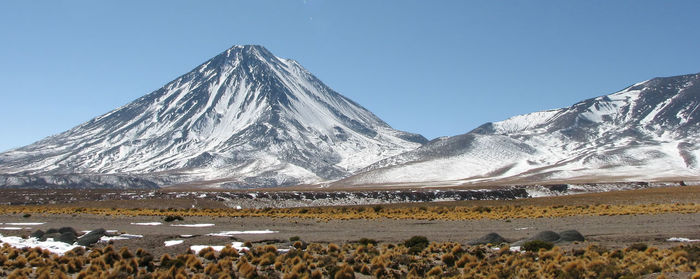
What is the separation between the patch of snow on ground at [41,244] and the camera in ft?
85.0

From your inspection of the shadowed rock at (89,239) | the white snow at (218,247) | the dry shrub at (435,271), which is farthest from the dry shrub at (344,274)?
the shadowed rock at (89,239)

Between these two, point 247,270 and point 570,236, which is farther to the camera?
point 570,236

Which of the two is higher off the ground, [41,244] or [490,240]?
[41,244]

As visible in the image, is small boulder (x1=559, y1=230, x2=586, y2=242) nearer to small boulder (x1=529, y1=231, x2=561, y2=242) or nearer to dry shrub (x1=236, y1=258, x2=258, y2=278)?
small boulder (x1=529, y1=231, x2=561, y2=242)

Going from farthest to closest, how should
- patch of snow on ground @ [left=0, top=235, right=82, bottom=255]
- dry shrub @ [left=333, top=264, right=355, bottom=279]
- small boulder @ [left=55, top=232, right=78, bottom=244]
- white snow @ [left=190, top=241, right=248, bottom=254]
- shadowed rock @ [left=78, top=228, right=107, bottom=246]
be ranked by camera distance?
small boulder @ [left=55, top=232, right=78, bottom=244]
shadowed rock @ [left=78, top=228, right=107, bottom=246]
patch of snow on ground @ [left=0, top=235, right=82, bottom=255]
white snow @ [left=190, top=241, right=248, bottom=254]
dry shrub @ [left=333, top=264, right=355, bottom=279]

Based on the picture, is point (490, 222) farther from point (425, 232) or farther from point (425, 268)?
point (425, 268)

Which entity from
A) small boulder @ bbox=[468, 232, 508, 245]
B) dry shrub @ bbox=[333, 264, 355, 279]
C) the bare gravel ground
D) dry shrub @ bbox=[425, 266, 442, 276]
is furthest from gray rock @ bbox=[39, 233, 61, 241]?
small boulder @ bbox=[468, 232, 508, 245]

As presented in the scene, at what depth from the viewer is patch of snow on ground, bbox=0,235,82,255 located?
25922 mm

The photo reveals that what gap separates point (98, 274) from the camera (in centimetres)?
1845

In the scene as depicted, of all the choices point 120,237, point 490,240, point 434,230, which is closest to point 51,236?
point 120,237

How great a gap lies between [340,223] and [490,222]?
1170 cm

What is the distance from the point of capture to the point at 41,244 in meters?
28.0

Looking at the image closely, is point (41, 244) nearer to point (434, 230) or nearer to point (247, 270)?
point (247, 270)

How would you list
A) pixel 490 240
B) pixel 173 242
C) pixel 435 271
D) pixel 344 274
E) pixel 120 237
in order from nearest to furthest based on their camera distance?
1. pixel 344 274
2. pixel 435 271
3. pixel 490 240
4. pixel 173 242
5. pixel 120 237
